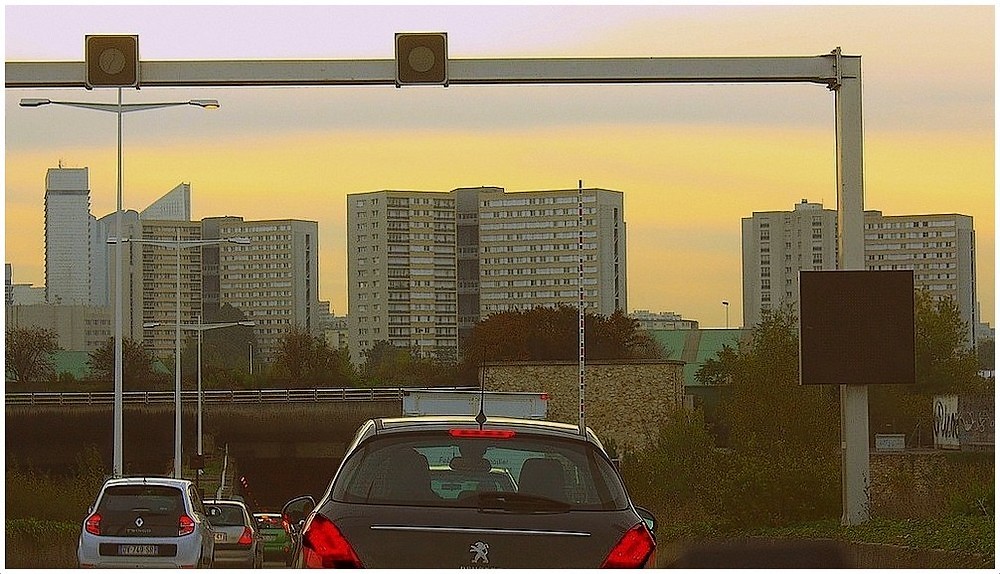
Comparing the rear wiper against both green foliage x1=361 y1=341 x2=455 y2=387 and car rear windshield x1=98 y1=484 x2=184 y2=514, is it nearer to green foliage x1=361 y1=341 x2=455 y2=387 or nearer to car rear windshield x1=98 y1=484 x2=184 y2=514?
car rear windshield x1=98 y1=484 x2=184 y2=514

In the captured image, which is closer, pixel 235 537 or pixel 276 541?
pixel 235 537

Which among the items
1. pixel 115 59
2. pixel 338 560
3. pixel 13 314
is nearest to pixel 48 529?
pixel 115 59

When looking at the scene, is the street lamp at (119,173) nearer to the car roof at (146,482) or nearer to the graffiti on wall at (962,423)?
the car roof at (146,482)

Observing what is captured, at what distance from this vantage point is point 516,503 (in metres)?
8.15

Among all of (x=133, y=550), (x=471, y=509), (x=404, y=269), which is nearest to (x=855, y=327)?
(x=133, y=550)

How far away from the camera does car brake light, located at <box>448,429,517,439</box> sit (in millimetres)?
8656

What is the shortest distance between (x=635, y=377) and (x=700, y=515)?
81.7 ft

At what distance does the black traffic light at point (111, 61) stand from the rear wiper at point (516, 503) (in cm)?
1047

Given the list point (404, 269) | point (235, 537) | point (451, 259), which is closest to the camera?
point (235, 537)

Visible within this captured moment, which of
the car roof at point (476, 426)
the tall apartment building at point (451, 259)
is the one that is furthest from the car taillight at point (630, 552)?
the tall apartment building at point (451, 259)

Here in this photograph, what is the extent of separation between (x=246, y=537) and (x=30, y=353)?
164ft

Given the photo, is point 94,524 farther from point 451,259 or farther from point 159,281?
point 451,259

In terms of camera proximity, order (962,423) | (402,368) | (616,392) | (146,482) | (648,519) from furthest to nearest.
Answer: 1. (402,368)
2. (616,392)
3. (962,423)
4. (146,482)
5. (648,519)

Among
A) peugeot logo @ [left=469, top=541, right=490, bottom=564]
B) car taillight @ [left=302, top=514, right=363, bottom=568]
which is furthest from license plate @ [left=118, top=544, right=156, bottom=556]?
peugeot logo @ [left=469, top=541, right=490, bottom=564]
